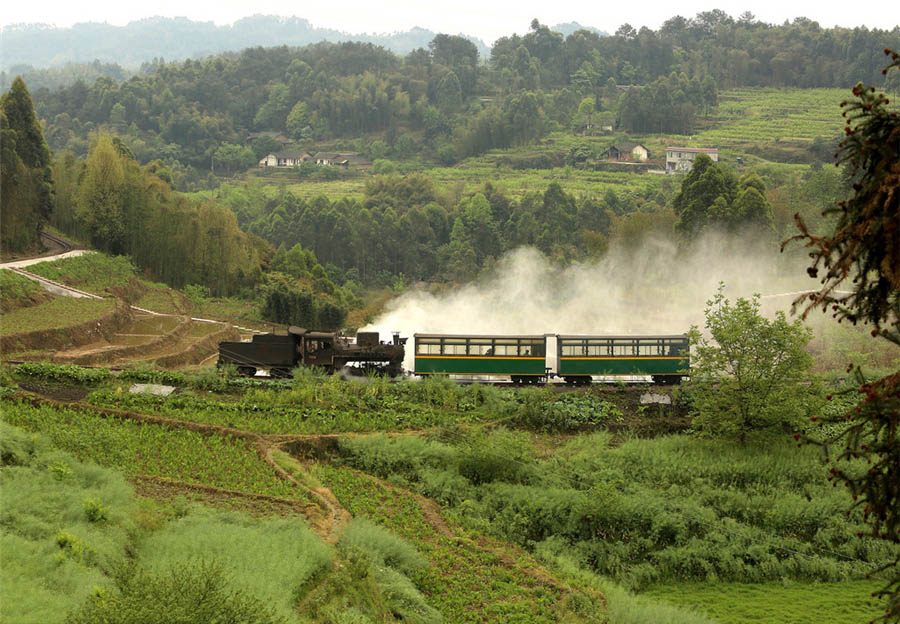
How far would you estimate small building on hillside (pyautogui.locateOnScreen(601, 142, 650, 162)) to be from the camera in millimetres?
88875

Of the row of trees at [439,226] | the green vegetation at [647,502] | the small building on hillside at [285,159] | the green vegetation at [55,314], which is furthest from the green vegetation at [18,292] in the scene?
the small building on hillside at [285,159]

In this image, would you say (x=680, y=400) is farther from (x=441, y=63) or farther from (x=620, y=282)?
(x=441, y=63)

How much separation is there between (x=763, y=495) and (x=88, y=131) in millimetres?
106335

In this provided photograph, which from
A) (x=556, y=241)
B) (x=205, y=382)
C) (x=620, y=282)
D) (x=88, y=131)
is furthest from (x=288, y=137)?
(x=205, y=382)

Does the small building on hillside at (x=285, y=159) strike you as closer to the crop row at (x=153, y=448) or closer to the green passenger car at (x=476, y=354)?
the green passenger car at (x=476, y=354)

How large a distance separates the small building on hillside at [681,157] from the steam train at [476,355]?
193 ft

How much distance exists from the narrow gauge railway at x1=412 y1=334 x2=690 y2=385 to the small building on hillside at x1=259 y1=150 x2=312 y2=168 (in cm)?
8006

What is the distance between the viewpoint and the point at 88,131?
109 m

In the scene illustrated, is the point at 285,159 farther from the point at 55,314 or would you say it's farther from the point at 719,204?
the point at 55,314

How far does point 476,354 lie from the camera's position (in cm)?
2803

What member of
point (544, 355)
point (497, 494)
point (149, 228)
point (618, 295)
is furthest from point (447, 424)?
point (149, 228)

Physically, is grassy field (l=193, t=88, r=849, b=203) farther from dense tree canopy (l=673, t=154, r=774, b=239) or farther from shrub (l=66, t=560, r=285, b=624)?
shrub (l=66, t=560, r=285, b=624)

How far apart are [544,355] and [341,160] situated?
78.7 metres

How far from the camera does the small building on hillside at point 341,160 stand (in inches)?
4006
